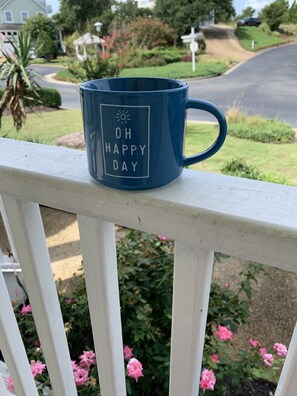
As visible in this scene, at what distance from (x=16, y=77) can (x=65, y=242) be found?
3.54ft

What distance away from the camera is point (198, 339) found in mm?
435

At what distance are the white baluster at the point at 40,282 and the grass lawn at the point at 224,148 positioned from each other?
0.25 m

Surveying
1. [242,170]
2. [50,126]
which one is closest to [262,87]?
[242,170]

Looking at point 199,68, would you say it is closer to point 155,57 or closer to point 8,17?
point 155,57

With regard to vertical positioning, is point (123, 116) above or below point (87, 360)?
above

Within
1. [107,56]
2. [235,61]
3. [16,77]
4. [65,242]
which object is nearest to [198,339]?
[235,61]

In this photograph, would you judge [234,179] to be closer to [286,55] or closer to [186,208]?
[186,208]

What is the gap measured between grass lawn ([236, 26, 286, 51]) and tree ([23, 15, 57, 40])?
61 cm

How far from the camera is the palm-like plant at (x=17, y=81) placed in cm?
161

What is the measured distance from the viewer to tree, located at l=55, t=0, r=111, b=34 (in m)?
0.96

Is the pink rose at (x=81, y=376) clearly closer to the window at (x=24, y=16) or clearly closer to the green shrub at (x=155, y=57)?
the green shrub at (x=155, y=57)

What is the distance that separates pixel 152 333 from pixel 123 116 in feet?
2.52

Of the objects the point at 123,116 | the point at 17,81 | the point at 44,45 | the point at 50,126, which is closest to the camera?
the point at 123,116

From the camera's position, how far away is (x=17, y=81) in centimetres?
176
